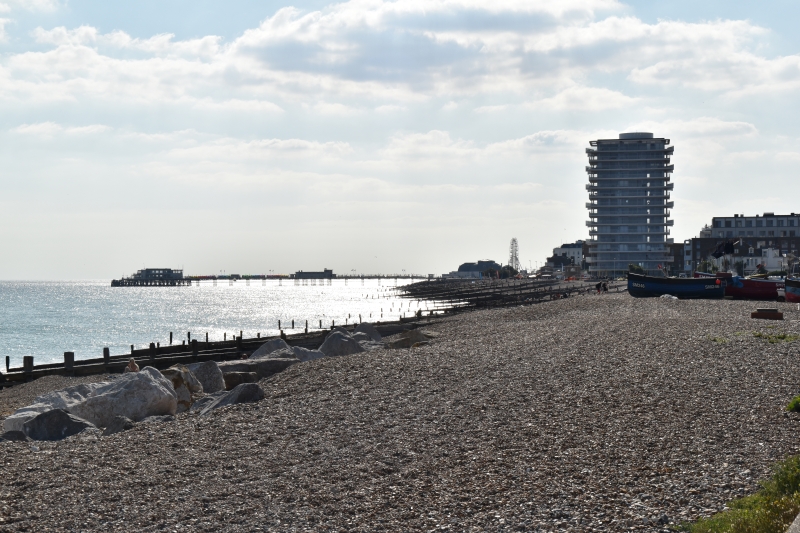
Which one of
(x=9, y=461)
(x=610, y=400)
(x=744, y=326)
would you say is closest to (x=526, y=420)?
(x=610, y=400)

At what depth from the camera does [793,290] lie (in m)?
54.5

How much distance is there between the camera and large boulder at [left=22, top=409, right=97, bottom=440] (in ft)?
57.3

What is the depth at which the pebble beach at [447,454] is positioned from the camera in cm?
1021

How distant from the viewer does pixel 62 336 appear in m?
80.2

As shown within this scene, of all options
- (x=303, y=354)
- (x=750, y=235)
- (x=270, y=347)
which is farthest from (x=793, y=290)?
(x=750, y=235)

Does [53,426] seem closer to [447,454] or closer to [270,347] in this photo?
[447,454]

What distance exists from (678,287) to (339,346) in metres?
35.4

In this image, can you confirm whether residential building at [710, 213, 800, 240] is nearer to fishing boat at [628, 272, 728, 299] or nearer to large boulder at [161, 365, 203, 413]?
fishing boat at [628, 272, 728, 299]

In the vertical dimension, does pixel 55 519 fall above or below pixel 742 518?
below

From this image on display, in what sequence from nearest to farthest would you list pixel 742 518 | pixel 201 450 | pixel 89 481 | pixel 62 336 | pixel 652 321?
pixel 742 518 < pixel 89 481 < pixel 201 450 < pixel 652 321 < pixel 62 336

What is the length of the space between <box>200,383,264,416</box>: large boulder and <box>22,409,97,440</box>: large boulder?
9.05 ft

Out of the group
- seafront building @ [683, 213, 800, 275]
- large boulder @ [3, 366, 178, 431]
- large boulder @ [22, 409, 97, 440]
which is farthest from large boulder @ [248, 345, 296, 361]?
seafront building @ [683, 213, 800, 275]

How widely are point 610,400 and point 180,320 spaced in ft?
336

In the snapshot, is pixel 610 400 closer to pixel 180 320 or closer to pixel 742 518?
pixel 742 518
